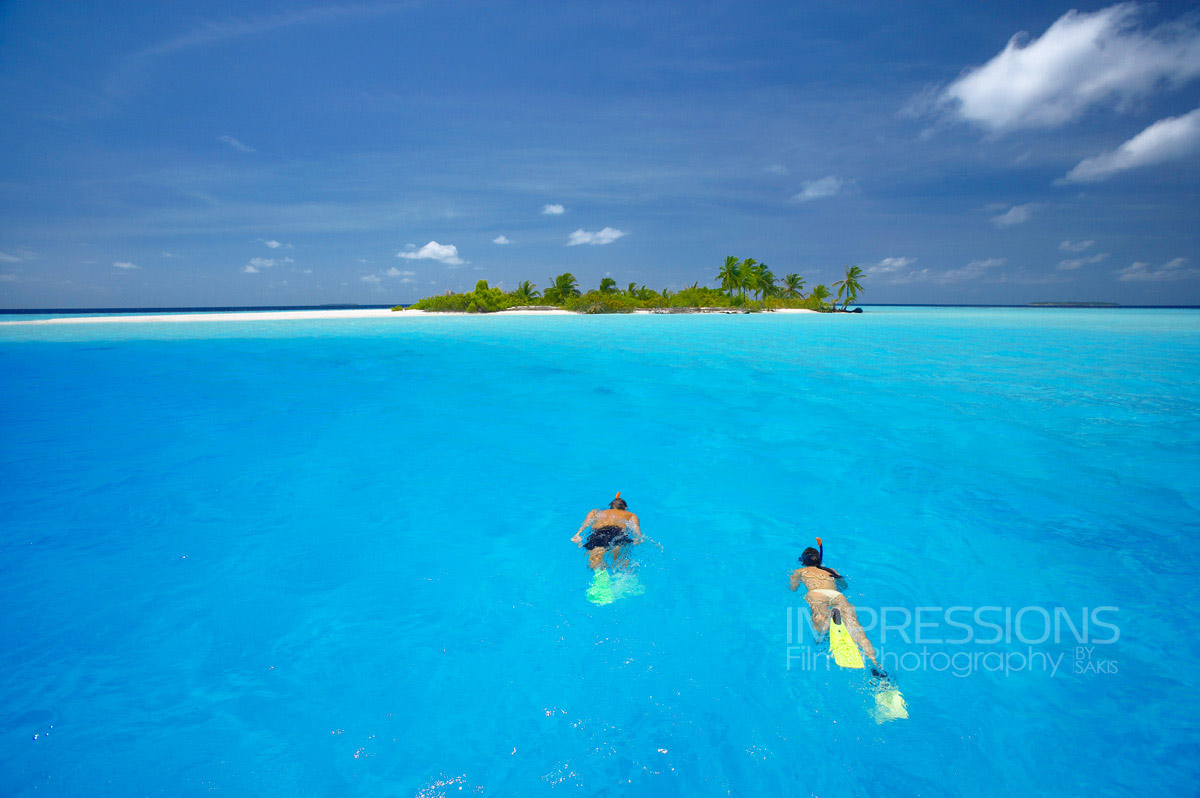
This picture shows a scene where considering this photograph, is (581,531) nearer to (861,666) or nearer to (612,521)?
(612,521)

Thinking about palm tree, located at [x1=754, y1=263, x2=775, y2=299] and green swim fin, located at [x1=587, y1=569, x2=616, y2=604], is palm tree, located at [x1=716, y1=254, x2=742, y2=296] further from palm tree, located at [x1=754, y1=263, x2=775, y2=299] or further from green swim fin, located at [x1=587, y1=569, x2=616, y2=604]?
green swim fin, located at [x1=587, y1=569, x2=616, y2=604]

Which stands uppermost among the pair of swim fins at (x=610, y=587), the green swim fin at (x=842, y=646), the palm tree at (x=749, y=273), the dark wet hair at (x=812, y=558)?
the palm tree at (x=749, y=273)

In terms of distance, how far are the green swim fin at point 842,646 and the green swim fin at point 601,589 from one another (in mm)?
2581

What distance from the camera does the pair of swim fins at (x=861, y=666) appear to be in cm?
451

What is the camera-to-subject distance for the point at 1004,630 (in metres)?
5.62

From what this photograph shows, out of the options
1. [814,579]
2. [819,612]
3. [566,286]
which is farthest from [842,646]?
[566,286]

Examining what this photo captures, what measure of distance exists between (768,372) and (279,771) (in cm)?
2334

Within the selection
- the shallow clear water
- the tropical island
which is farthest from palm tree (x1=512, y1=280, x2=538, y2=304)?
the shallow clear water

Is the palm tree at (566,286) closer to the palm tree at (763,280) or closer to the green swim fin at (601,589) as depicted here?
the palm tree at (763,280)

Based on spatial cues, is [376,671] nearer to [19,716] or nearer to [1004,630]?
[19,716]

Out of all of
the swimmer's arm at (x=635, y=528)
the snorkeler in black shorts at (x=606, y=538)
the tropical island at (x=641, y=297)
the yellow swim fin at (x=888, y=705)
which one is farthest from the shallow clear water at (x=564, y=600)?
the tropical island at (x=641, y=297)

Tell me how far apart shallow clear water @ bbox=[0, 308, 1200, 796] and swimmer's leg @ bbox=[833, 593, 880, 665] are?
26cm

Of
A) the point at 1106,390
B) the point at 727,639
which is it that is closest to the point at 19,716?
the point at 727,639

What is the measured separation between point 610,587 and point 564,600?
0.68 m
